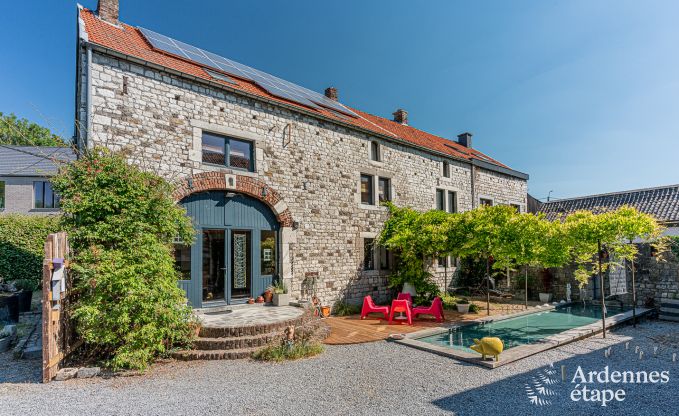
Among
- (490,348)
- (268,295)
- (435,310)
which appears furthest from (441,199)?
(490,348)

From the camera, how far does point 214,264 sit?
9.13 metres

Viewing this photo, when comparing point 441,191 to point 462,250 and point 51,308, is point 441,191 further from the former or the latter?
point 51,308

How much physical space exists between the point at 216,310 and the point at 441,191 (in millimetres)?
10750

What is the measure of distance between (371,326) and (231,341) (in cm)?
383

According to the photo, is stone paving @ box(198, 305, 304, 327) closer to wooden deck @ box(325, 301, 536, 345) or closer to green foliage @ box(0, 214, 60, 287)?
wooden deck @ box(325, 301, 536, 345)

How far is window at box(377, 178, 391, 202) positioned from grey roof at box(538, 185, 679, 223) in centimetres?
716

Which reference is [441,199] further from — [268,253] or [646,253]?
[268,253]

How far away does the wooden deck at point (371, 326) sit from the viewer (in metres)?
7.83

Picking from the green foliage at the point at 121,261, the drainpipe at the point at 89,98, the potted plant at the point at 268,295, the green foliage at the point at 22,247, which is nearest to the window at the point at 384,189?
the potted plant at the point at 268,295

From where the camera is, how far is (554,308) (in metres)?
11.8

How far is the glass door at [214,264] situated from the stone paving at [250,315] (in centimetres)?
67

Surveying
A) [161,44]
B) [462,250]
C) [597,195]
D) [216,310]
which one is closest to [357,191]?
[462,250]

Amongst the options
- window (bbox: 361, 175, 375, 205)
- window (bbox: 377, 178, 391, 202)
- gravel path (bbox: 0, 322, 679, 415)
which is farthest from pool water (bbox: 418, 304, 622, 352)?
window (bbox: 377, 178, 391, 202)

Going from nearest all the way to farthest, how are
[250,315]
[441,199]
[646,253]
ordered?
[250,315], [646,253], [441,199]
